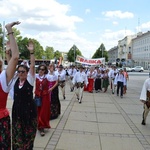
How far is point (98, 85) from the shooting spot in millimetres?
17562

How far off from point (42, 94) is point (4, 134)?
3171 mm

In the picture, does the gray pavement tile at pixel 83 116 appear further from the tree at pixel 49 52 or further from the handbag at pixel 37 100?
the tree at pixel 49 52

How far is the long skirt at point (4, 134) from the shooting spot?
3.02 meters

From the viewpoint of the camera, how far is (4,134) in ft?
9.96

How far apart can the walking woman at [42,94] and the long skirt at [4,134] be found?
3007 millimetres

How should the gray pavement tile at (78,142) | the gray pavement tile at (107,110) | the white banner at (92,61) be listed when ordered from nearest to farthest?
the gray pavement tile at (78,142)
the gray pavement tile at (107,110)
the white banner at (92,61)

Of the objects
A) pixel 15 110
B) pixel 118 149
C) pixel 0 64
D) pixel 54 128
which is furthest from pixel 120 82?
pixel 0 64

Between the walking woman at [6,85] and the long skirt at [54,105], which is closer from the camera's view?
the walking woman at [6,85]

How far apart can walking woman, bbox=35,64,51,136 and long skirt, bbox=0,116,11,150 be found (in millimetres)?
3007

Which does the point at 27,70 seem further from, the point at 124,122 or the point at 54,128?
the point at 124,122

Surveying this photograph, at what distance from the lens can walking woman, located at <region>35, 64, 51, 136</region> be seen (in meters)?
6.07

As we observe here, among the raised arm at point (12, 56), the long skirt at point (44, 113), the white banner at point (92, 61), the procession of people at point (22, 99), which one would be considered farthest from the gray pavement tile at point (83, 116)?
the white banner at point (92, 61)

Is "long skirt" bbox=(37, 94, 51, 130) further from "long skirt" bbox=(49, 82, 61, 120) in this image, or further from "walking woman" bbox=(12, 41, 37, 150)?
"walking woman" bbox=(12, 41, 37, 150)

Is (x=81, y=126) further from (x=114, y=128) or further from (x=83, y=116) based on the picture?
(x=83, y=116)
